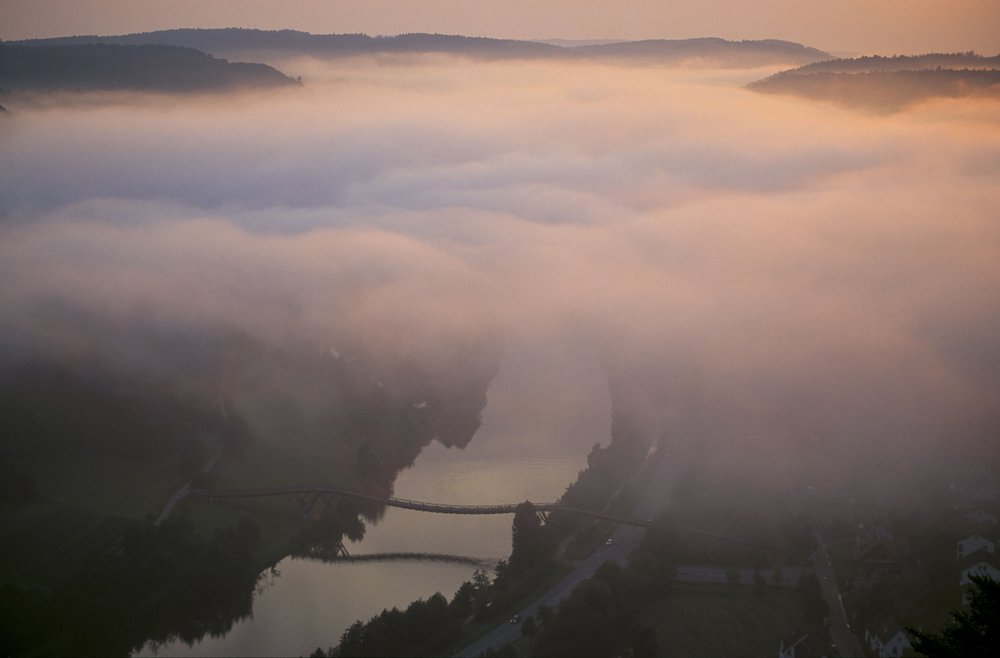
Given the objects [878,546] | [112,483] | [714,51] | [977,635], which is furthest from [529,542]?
[714,51]

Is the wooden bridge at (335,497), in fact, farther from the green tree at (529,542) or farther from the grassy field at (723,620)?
the grassy field at (723,620)

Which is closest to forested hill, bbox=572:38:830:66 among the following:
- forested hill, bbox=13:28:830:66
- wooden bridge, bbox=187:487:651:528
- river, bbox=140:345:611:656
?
forested hill, bbox=13:28:830:66

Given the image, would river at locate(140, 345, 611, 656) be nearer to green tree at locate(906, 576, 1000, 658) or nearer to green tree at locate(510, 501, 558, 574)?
green tree at locate(510, 501, 558, 574)

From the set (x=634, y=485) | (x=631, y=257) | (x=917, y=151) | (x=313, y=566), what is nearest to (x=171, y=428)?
(x=313, y=566)

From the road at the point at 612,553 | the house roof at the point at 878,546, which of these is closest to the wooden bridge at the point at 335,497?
the road at the point at 612,553

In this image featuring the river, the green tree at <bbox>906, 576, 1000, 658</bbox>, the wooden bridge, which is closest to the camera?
the green tree at <bbox>906, 576, 1000, 658</bbox>

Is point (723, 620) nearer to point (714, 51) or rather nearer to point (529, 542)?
point (529, 542)
